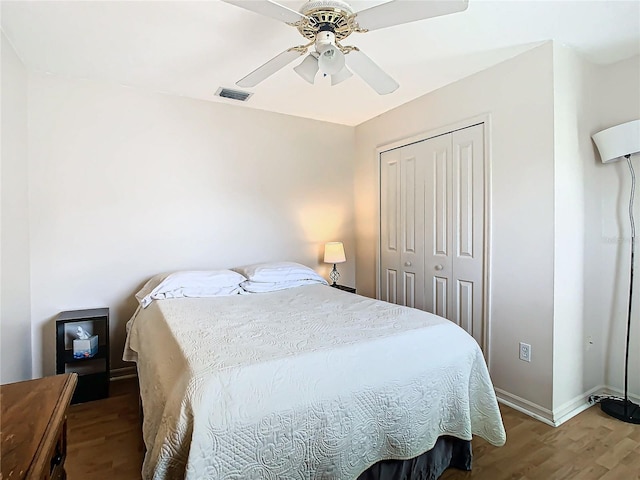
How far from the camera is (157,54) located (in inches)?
94.0

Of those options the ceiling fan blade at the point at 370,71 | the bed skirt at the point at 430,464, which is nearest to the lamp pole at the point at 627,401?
the bed skirt at the point at 430,464

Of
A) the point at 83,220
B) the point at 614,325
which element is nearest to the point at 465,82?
the point at 614,325

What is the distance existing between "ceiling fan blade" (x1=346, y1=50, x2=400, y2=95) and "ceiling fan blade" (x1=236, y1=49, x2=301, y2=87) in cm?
31

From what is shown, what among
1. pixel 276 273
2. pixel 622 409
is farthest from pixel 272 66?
pixel 622 409

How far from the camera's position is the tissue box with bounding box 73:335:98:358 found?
8.30 feet

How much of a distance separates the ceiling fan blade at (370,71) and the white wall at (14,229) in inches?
82.5

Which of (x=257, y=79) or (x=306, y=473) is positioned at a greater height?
(x=257, y=79)

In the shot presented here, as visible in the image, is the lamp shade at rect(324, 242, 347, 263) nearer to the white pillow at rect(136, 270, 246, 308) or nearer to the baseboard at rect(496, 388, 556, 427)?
the white pillow at rect(136, 270, 246, 308)

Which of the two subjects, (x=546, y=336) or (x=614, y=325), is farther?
(x=614, y=325)

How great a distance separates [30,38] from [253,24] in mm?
1439

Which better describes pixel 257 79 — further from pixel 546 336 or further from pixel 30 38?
pixel 546 336

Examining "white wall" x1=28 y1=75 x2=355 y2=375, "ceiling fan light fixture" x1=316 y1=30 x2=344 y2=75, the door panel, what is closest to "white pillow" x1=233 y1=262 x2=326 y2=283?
"white wall" x1=28 y1=75 x2=355 y2=375

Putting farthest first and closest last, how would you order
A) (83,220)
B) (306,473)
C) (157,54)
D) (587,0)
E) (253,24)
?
(83,220) → (157,54) → (253,24) → (587,0) → (306,473)

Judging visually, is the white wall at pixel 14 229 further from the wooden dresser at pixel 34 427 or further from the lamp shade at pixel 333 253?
the lamp shade at pixel 333 253
